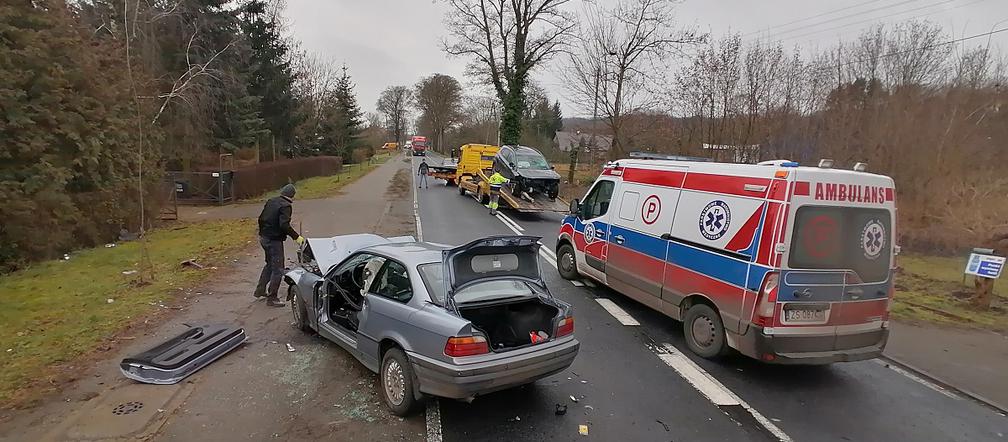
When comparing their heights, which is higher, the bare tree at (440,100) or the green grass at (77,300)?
the bare tree at (440,100)

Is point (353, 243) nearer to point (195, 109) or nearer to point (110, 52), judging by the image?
point (110, 52)

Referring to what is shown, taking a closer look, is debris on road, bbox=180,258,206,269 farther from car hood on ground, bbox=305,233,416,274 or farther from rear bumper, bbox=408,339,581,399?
rear bumper, bbox=408,339,581,399

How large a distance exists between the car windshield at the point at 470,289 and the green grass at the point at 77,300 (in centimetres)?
382

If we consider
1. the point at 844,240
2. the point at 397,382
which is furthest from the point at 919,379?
the point at 397,382

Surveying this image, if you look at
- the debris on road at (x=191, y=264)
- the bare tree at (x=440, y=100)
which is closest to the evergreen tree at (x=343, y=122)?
the bare tree at (x=440, y=100)

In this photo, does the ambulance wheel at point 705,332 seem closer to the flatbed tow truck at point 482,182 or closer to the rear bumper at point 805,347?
the rear bumper at point 805,347

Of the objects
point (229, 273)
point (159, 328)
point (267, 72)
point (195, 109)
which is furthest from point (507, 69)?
point (159, 328)

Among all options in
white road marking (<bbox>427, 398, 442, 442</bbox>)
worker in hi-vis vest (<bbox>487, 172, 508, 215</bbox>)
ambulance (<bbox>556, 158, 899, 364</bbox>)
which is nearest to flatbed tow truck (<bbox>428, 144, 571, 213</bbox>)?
worker in hi-vis vest (<bbox>487, 172, 508, 215</bbox>)

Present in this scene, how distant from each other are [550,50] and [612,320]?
2713cm

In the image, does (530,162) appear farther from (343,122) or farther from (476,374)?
(343,122)

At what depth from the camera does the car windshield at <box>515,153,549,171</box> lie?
793 inches

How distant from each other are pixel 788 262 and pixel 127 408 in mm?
6387

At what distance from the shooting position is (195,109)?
67.6ft

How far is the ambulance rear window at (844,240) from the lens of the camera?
17.3ft
